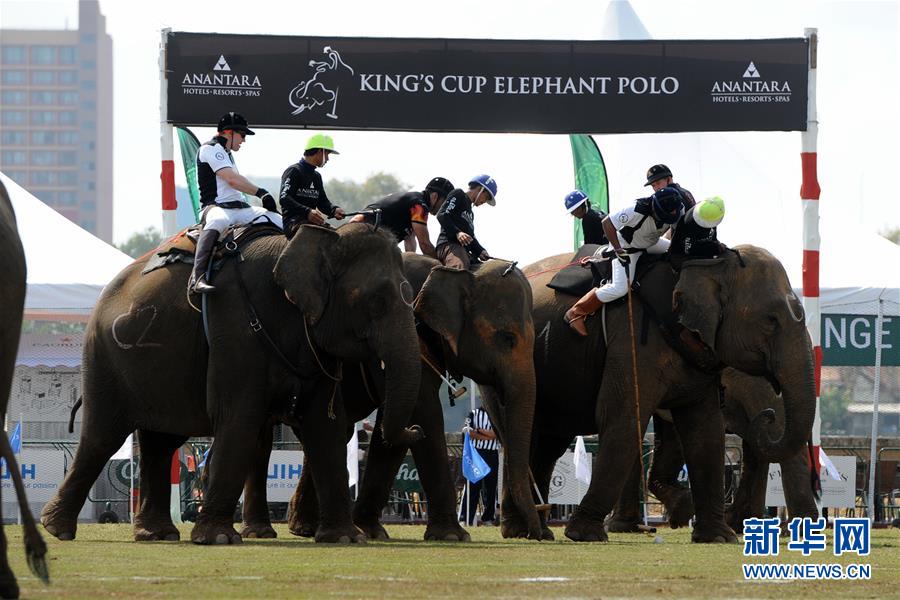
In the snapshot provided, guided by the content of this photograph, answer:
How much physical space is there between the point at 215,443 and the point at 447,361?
253cm

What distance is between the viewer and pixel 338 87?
19.5m

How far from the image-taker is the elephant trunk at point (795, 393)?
15.9 metres

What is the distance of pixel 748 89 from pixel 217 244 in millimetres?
7017

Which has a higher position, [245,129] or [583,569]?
[245,129]

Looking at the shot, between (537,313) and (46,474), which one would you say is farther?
(46,474)

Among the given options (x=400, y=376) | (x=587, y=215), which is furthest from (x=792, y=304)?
(x=400, y=376)

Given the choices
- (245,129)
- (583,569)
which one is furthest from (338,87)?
(583,569)

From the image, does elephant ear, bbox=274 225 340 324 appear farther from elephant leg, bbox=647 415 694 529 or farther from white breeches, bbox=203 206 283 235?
elephant leg, bbox=647 415 694 529

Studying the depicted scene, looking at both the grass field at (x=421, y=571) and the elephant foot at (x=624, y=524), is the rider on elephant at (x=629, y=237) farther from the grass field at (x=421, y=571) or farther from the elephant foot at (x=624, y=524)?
the elephant foot at (x=624, y=524)

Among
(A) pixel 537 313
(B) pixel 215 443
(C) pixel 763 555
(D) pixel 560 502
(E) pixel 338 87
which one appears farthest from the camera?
(D) pixel 560 502

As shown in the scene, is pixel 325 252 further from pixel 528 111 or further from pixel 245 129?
pixel 528 111

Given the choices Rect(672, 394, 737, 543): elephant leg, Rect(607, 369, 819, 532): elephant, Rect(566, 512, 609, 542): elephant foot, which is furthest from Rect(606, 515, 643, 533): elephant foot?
Rect(566, 512, 609, 542): elephant foot

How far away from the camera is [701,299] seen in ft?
53.3

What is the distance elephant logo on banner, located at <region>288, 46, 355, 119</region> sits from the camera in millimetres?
19469
